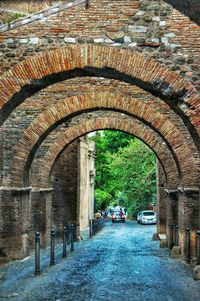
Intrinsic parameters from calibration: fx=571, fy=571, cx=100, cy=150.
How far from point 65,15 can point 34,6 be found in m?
14.8

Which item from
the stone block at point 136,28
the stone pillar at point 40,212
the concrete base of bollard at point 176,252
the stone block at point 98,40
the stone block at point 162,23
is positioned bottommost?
the concrete base of bollard at point 176,252

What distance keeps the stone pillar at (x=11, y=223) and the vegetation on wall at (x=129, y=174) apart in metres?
28.6

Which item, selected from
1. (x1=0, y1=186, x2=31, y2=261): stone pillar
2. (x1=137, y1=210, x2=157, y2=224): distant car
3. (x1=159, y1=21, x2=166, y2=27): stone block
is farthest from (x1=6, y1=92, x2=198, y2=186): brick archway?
(x1=137, y1=210, x2=157, y2=224): distant car

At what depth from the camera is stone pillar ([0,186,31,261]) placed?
51.3 ft

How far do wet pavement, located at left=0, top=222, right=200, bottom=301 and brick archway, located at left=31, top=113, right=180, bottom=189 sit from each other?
3791mm

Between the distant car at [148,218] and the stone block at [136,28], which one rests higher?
the stone block at [136,28]

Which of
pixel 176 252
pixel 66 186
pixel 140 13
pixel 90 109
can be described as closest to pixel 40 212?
pixel 90 109

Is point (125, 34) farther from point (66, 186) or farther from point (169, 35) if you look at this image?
point (66, 186)

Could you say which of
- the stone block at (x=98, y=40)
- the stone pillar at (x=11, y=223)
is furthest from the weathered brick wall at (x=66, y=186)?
the stone block at (x=98, y=40)

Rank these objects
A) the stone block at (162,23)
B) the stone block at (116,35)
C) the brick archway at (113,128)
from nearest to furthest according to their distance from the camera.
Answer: the stone block at (116,35), the stone block at (162,23), the brick archway at (113,128)

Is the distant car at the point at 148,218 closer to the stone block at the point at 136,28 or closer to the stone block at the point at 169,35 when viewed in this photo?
the stone block at the point at 169,35

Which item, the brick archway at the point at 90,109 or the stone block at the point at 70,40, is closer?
the stone block at the point at 70,40

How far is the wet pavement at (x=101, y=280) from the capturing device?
9.80 metres

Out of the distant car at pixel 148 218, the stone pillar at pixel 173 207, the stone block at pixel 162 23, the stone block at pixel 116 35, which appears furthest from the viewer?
the distant car at pixel 148 218
